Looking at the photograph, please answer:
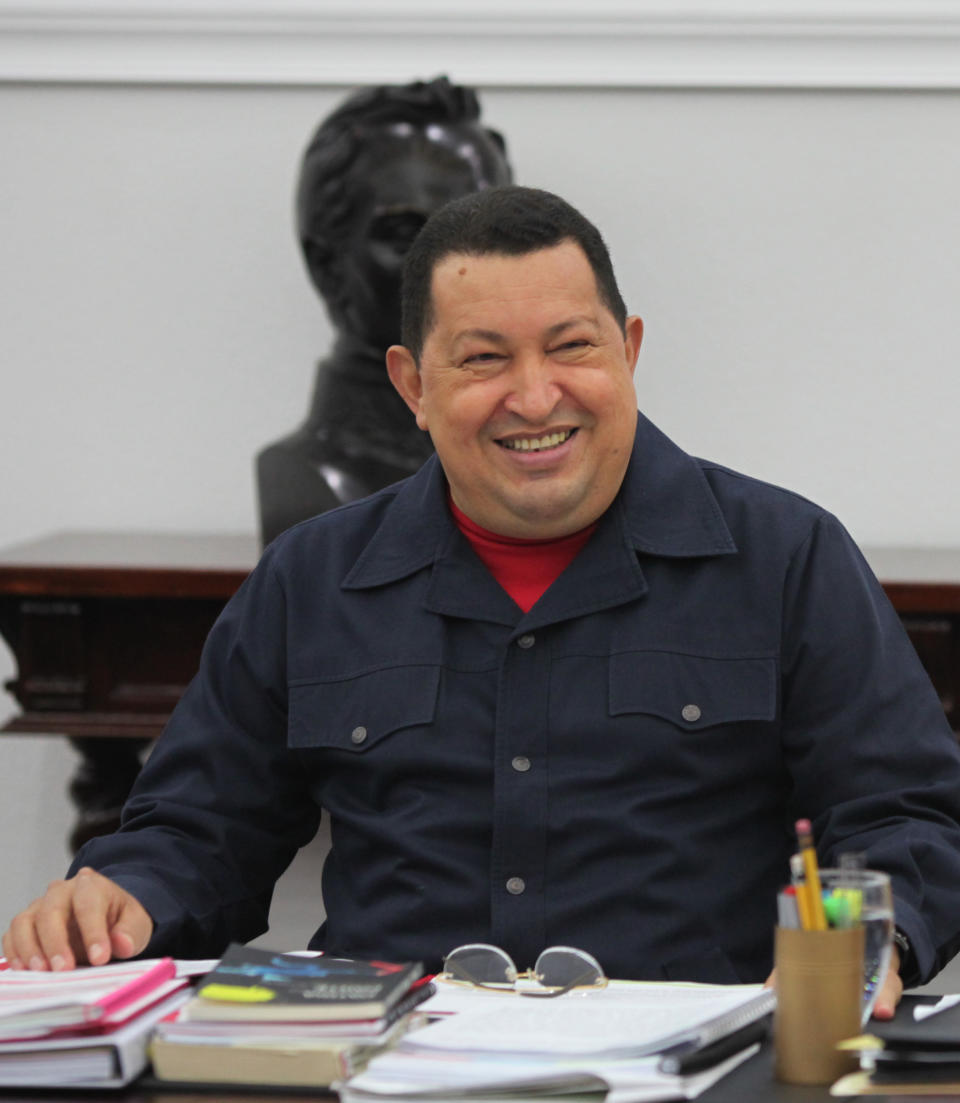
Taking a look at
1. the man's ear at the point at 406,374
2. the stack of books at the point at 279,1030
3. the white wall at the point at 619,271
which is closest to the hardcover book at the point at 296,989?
the stack of books at the point at 279,1030

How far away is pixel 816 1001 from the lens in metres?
1.01

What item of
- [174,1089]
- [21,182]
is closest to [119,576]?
[21,182]

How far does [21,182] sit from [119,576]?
0.81 meters

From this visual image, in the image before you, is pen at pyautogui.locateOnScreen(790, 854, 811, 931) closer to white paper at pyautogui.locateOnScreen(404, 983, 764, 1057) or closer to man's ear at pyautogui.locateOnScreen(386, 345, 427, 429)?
white paper at pyautogui.locateOnScreen(404, 983, 764, 1057)

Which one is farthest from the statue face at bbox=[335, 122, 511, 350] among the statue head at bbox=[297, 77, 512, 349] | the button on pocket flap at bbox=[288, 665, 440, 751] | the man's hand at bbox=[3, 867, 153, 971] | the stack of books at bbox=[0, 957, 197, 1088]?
the stack of books at bbox=[0, 957, 197, 1088]

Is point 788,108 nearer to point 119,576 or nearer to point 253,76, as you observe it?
point 253,76

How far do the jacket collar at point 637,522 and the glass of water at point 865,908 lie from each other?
20.0 inches

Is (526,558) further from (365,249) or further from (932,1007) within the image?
(365,249)

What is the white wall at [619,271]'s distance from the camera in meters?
2.60

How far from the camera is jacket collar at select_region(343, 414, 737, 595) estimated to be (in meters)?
1.55

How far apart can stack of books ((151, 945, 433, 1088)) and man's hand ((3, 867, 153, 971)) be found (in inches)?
8.8

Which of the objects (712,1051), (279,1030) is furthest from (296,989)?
(712,1051)

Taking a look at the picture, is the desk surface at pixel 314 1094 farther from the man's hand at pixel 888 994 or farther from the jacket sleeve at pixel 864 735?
the jacket sleeve at pixel 864 735

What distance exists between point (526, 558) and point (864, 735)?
0.37 metres
